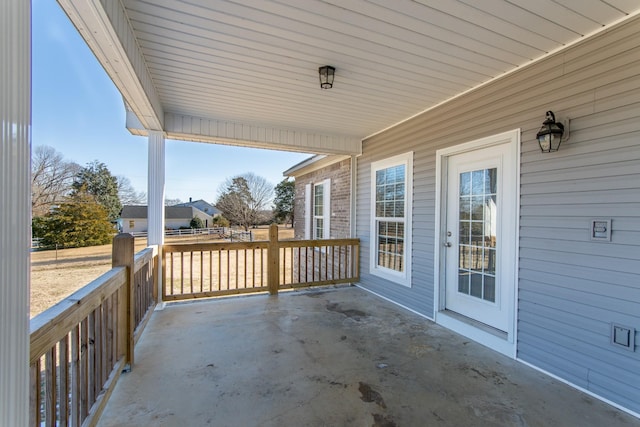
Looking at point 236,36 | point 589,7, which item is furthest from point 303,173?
point 589,7

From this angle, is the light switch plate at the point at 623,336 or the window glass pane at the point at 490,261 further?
the window glass pane at the point at 490,261

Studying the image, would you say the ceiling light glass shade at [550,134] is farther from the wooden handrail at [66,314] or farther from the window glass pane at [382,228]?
the wooden handrail at [66,314]

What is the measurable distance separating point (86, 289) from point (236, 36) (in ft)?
6.71

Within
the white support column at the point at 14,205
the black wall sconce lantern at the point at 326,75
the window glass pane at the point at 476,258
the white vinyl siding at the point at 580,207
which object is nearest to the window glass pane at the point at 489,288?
the window glass pane at the point at 476,258

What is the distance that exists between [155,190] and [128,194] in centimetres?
54

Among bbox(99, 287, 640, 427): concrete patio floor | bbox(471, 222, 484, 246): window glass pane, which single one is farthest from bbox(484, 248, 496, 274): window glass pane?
bbox(99, 287, 640, 427): concrete patio floor

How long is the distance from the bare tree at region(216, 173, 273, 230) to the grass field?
22320 mm

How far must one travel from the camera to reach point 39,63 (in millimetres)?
1411

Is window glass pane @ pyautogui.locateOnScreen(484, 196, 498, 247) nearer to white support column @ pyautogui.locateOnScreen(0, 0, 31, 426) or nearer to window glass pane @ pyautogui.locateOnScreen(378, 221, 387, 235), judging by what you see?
window glass pane @ pyautogui.locateOnScreen(378, 221, 387, 235)

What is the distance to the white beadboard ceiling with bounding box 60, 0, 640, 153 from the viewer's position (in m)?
2.07

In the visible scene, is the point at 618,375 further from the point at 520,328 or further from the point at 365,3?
the point at 365,3

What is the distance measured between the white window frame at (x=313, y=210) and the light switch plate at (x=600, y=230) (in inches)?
193

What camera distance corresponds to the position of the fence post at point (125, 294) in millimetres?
2490

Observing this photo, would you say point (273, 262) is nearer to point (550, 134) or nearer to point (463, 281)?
point (463, 281)
